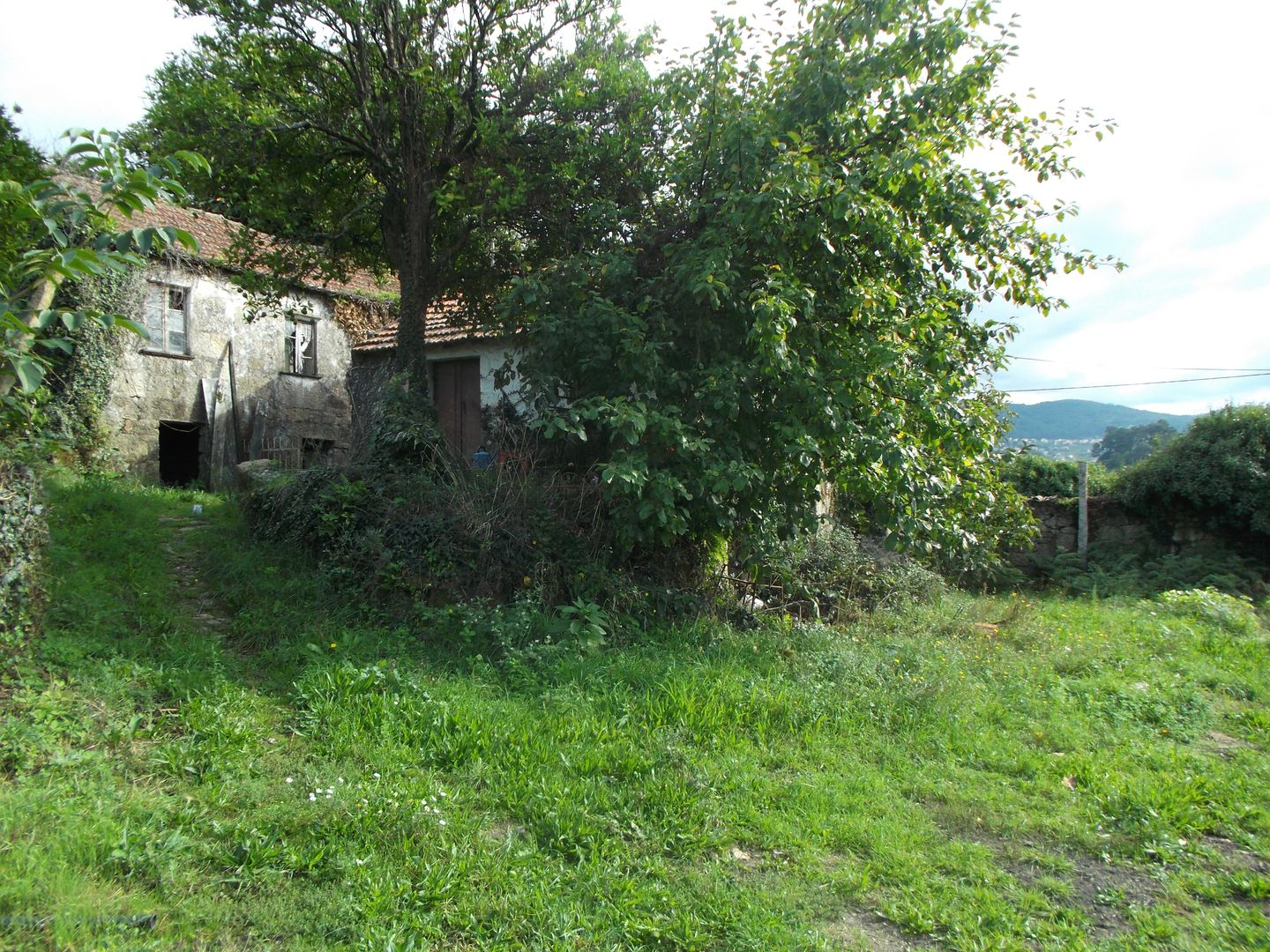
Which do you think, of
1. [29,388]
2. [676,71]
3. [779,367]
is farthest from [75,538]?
[676,71]

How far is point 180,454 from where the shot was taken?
1661cm

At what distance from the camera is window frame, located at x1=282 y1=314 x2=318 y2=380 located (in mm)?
17766

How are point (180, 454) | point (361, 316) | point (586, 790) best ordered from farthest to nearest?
1. point (361, 316)
2. point (180, 454)
3. point (586, 790)

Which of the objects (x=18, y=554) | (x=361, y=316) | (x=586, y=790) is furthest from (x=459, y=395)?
(x=586, y=790)

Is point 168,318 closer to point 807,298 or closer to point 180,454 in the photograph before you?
point 180,454

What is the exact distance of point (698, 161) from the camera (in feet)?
28.3

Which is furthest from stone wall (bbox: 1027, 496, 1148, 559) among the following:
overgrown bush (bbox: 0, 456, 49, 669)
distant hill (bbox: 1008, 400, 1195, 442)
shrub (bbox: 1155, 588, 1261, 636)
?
distant hill (bbox: 1008, 400, 1195, 442)

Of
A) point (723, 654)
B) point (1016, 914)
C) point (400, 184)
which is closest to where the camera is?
point (1016, 914)

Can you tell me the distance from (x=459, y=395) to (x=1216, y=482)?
506 inches

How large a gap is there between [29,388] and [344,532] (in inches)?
196

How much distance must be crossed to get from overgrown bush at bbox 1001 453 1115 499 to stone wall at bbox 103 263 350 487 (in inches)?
502

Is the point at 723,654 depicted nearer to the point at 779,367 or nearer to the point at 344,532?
the point at 779,367

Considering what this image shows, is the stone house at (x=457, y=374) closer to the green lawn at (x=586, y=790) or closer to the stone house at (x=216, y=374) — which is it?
the stone house at (x=216, y=374)

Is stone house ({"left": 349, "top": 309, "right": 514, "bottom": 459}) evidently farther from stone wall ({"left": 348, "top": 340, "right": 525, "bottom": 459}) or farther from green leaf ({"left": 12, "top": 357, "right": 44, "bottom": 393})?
green leaf ({"left": 12, "top": 357, "right": 44, "bottom": 393})
